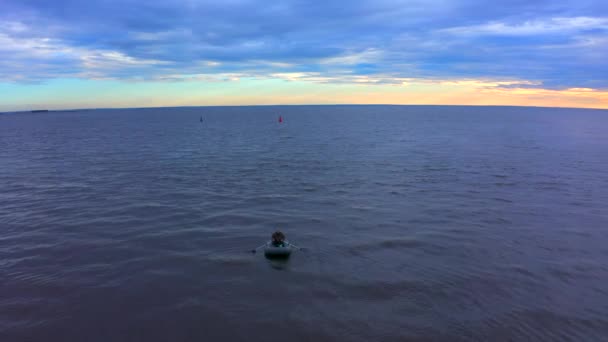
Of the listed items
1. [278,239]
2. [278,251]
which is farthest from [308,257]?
[278,239]

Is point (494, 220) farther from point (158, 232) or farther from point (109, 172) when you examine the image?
point (109, 172)

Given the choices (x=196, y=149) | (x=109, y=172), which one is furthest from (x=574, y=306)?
(x=196, y=149)

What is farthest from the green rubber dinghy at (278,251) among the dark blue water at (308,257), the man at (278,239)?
the dark blue water at (308,257)

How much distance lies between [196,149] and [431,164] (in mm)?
39885

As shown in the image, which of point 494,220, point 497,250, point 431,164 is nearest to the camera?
point 497,250

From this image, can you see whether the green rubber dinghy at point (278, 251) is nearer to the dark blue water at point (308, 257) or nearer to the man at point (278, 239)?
the man at point (278, 239)

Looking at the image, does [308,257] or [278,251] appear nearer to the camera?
[278,251]

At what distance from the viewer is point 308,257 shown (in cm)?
2006

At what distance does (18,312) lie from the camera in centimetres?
1495

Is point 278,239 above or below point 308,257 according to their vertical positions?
above

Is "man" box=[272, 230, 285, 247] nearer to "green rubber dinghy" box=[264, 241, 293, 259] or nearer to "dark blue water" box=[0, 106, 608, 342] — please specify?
"green rubber dinghy" box=[264, 241, 293, 259]

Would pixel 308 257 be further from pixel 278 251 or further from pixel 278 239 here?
pixel 278 239

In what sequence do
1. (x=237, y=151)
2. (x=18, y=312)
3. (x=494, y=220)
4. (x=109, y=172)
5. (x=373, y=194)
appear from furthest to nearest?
(x=237, y=151)
(x=109, y=172)
(x=373, y=194)
(x=494, y=220)
(x=18, y=312)

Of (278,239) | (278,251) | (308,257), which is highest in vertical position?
(278,239)
